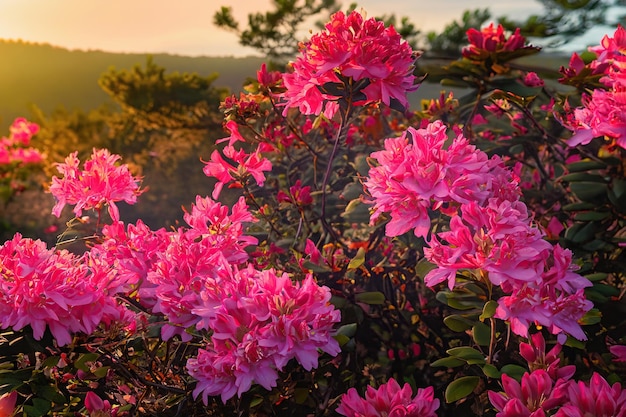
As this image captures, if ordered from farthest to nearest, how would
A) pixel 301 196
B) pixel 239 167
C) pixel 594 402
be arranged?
pixel 301 196 → pixel 239 167 → pixel 594 402

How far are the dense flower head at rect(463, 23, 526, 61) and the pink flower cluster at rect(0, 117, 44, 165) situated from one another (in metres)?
5.80

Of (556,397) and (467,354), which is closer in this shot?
(556,397)

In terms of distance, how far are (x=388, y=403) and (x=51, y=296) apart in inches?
25.9

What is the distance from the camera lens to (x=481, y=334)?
129cm

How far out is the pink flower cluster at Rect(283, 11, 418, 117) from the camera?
1.41 metres

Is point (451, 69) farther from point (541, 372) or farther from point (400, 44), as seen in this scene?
point (541, 372)

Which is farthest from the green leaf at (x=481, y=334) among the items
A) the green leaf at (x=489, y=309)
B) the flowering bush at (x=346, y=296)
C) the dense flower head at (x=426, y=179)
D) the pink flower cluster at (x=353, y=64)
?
the pink flower cluster at (x=353, y=64)

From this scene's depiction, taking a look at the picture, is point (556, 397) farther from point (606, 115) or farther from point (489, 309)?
point (606, 115)

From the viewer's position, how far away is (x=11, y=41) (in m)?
26.0

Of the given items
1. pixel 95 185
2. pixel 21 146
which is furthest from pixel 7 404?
pixel 21 146

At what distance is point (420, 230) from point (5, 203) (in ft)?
19.6

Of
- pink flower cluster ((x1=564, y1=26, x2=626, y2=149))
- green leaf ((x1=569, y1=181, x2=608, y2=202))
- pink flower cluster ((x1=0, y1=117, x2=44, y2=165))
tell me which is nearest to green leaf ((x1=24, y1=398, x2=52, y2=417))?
pink flower cluster ((x1=564, y1=26, x2=626, y2=149))

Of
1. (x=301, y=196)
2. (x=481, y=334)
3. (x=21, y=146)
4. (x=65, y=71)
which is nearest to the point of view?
A: (x=481, y=334)

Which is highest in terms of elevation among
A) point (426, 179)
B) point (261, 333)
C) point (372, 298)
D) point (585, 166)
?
point (426, 179)
